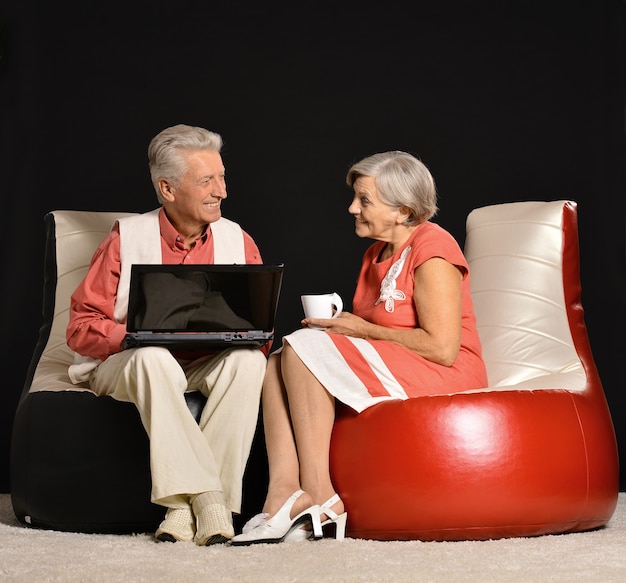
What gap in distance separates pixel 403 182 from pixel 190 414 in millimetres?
917

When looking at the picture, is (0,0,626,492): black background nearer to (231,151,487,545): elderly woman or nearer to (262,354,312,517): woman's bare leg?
(231,151,487,545): elderly woman

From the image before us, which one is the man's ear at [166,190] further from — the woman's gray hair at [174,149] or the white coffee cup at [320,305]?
the white coffee cup at [320,305]

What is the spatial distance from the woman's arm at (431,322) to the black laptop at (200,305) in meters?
0.18

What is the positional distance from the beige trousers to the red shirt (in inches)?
3.4

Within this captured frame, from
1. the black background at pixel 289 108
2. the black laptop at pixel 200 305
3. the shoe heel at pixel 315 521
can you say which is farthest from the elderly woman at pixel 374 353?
the black background at pixel 289 108

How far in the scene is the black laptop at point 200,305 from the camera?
2.83m

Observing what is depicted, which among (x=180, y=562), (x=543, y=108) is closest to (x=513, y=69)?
(x=543, y=108)

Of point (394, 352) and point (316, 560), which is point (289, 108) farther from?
point (316, 560)

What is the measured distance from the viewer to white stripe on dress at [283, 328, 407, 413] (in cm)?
288

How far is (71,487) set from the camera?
3023 mm

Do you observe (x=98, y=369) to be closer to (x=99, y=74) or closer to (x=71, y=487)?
(x=71, y=487)

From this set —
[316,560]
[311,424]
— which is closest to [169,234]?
[311,424]

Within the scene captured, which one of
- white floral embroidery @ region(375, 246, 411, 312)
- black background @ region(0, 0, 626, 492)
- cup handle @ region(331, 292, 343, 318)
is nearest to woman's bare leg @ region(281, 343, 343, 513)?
cup handle @ region(331, 292, 343, 318)

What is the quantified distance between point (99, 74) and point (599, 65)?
6.53 feet
